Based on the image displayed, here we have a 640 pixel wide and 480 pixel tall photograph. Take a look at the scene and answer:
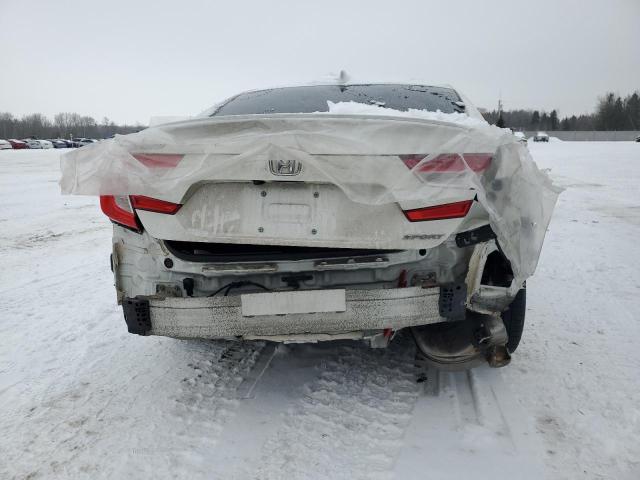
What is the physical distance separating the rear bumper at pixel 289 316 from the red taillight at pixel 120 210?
373 mm

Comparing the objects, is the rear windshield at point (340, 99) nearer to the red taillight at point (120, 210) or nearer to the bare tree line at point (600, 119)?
the red taillight at point (120, 210)

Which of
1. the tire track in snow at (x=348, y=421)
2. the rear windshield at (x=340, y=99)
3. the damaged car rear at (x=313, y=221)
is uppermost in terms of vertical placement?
the rear windshield at (x=340, y=99)

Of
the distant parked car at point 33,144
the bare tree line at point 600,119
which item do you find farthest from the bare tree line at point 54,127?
the bare tree line at point 600,119

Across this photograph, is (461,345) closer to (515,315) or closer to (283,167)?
(515,315)

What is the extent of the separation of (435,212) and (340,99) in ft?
4.58

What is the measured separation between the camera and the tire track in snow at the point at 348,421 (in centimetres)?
218

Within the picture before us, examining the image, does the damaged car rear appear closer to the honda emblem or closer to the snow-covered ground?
the honda emblem

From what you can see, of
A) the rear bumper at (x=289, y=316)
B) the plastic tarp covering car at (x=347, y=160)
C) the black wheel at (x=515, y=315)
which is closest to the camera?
the plastic tarp covering car at (x=347, y=160)

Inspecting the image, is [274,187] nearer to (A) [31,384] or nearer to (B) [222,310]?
(B) [222,310]

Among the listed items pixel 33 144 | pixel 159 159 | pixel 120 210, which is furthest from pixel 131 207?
pixel 33 144

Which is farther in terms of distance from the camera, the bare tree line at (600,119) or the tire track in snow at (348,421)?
the bare tree line at (600,119)

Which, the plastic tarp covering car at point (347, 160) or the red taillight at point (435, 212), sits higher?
the plastic tarp covering car at point (347, 160)

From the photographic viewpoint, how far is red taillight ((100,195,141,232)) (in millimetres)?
2396

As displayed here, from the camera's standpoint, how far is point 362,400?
8.88ft
